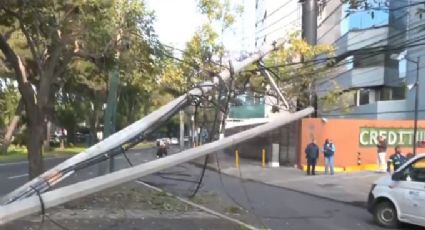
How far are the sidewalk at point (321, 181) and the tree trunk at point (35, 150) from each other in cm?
626

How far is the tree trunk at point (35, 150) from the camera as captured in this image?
49.7 feet

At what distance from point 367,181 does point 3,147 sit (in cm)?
3537

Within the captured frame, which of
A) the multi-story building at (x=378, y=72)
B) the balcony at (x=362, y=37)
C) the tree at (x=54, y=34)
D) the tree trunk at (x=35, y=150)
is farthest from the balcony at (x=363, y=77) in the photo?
the tree trunk at (x=35, y=150)

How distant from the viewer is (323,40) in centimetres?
5922

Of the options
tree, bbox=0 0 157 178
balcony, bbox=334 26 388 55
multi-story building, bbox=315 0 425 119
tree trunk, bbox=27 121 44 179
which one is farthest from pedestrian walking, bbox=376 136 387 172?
balcony, bbox=334 26 388 55

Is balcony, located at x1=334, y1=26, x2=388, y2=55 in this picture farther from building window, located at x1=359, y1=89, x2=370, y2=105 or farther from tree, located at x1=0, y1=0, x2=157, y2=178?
tree, located at x1=0, y1=0, x2=157, y2=178

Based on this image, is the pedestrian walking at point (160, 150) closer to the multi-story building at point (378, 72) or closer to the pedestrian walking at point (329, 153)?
the pedestrian walking at point (329, 153)

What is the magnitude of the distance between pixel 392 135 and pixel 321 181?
10074mm

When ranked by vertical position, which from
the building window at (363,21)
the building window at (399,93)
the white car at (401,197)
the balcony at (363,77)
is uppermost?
the building window at (363,21)

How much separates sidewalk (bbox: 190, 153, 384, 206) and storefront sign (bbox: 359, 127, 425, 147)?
157 inches

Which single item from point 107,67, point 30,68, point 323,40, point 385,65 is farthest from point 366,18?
point 107,67

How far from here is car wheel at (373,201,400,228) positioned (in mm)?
13820

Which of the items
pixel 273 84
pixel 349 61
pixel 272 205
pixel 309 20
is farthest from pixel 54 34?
pixel 309 20

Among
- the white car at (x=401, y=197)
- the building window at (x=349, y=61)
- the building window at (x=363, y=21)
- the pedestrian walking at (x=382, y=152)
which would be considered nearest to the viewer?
the white car at (x=401, y=197)
